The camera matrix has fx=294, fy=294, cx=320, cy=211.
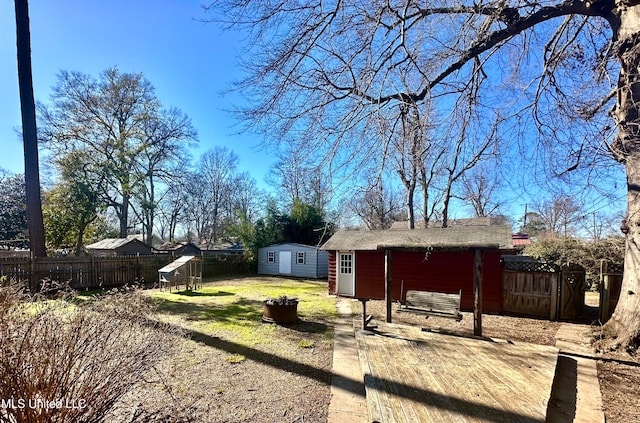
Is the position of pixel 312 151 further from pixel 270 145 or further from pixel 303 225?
pixel 303 225

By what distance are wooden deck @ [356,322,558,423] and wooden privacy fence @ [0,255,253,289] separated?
21.7 ft

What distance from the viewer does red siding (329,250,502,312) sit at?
28.5 ft

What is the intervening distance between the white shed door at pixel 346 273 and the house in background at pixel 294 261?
6078 millimetres

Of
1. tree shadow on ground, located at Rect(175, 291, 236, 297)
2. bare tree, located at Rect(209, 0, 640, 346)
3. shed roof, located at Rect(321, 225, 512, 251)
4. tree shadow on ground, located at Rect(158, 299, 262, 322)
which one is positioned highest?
bare tree, located at Rect(209, 0, 640, 346)

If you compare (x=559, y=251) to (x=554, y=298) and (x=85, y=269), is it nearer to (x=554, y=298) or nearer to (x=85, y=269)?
(x=554, y=298)

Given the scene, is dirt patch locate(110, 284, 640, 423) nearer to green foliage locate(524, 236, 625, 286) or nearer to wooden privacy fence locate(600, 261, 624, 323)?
wooden privacy fence locate(600, 261, 624, 323)

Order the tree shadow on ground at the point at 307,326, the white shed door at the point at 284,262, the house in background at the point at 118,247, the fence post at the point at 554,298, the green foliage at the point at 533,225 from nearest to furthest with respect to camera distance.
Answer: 1. the tree shadow on ground at the point at 307,326
2. the fence post at the point at 554,298
3. the white shed door at the point at 284,262
4. the house in background at the point at 118,247
5. the green foliage at the point at 533,225

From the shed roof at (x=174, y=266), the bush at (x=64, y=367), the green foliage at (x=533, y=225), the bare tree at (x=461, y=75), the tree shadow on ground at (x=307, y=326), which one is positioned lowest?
the tree shadow on ground at (x=307, y=326)

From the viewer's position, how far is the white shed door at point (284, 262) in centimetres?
1878

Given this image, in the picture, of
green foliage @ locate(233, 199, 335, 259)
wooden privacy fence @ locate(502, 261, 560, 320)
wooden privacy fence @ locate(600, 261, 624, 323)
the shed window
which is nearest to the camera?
wooden privacy fence @ locate(600, 261, 624, 323)

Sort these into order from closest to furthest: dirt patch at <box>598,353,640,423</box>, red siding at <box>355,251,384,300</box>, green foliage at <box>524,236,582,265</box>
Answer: dirt patch at <box>598,353,640,423</box>, green foliage at <box>524,236,582,265</box>, red siding at <box>355,251,384,300</box>

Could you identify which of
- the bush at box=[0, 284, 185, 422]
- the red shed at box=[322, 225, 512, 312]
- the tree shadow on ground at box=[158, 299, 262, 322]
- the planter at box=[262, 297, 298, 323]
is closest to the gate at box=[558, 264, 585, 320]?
the red shed at box=[322, 225, 512, 312]

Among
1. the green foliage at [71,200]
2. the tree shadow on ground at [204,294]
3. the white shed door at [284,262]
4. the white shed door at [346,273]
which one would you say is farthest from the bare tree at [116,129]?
the white shed door at [346,273]

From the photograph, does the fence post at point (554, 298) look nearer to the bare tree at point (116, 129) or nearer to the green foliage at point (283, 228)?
the green foliage at point (283, 228)
